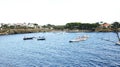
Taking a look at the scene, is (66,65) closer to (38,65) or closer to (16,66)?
(38,65)

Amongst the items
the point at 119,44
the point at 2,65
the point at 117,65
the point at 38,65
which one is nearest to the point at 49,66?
the point at 38,65

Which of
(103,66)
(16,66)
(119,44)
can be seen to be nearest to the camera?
(103,66)

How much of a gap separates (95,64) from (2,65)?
2433cm

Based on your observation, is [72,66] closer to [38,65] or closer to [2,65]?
[38,65]

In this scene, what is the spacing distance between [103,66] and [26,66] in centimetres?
1956

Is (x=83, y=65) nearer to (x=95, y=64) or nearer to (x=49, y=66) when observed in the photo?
(x=95, y=64)

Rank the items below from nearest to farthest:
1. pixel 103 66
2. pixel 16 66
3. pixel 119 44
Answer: pixel 103 66, pixel 16 66, pixel 119 44

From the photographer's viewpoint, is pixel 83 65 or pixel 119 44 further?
pixel 119 44

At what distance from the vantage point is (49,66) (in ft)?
184

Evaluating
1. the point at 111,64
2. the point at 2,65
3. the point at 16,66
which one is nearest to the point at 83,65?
the point at 111,64

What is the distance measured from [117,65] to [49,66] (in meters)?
16.9

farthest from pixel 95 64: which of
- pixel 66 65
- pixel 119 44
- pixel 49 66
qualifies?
pixel 119 44

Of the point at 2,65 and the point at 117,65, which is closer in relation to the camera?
the point at 117,65

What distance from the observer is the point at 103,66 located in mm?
53250
